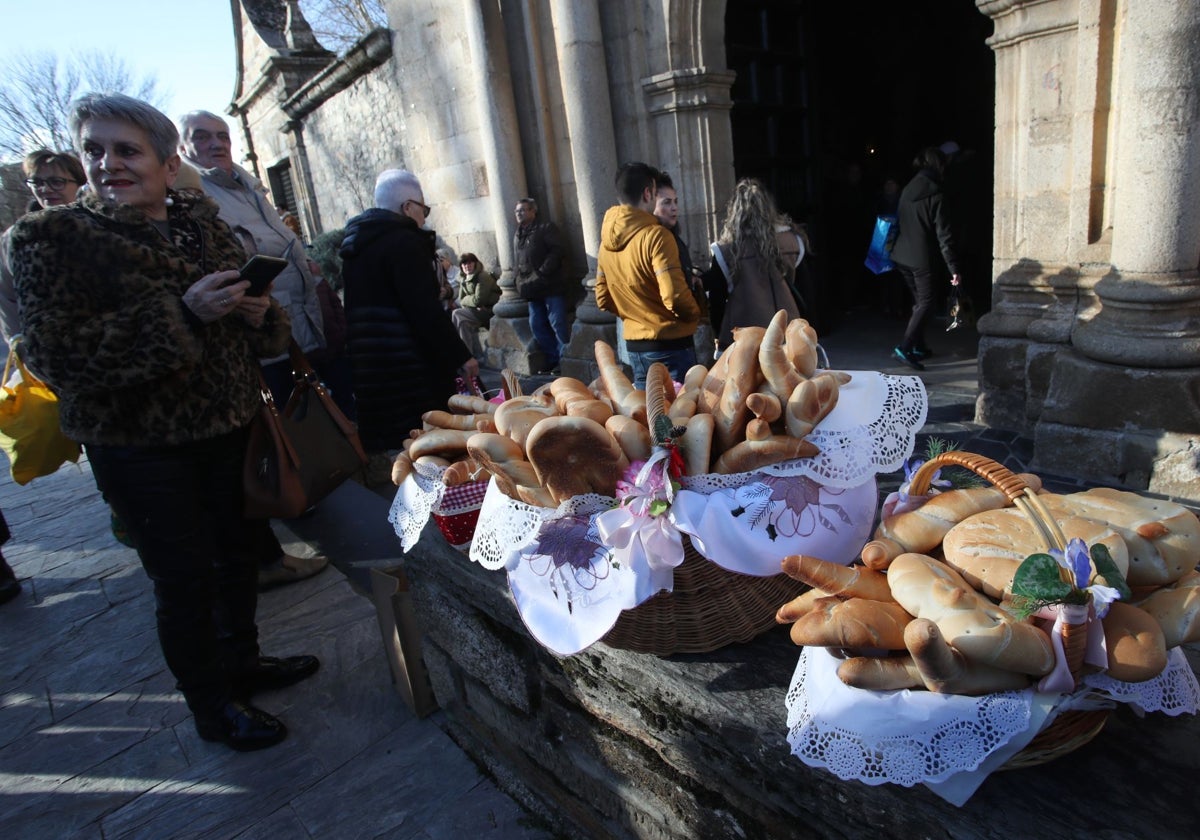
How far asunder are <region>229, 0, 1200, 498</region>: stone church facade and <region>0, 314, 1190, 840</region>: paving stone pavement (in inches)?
22.3

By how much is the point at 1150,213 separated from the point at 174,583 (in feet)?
13.4

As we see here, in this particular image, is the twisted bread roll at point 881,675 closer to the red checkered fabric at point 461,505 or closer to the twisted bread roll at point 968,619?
the twisted bread roll at point 968,619

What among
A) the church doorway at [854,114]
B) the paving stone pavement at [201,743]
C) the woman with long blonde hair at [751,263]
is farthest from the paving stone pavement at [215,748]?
the church doorway at [854,114]

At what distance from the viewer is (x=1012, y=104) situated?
3.76m

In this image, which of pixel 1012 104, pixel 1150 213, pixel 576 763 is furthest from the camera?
pixel 1012 104

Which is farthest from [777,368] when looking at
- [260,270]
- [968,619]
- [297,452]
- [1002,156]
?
[1002,156]

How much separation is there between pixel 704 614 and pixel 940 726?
19.2 inches

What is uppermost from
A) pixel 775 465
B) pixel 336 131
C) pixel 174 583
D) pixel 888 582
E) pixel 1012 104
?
pixel 336 131

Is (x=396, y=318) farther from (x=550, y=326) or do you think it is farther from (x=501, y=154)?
(x=501, y=154)

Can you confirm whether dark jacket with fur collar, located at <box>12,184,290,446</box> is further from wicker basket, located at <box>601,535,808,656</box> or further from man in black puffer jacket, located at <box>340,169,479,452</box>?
wicker basket, located at <box>601,535,808,656</box>

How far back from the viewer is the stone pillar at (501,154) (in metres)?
6.50

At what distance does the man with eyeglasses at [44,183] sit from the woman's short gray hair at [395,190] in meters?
1.41

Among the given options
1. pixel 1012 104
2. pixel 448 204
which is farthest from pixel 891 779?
pixel 448 204

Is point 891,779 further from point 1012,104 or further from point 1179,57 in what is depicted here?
point 1012,104
